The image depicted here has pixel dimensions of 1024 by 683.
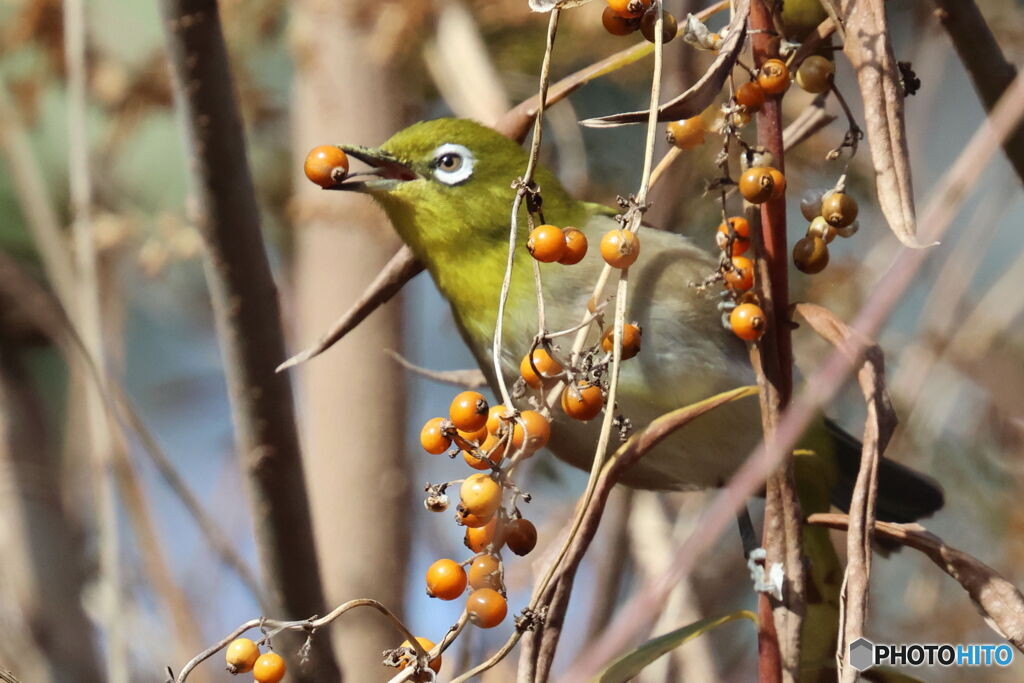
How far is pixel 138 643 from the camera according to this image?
8.23 feet

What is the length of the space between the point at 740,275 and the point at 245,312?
0.68 metres

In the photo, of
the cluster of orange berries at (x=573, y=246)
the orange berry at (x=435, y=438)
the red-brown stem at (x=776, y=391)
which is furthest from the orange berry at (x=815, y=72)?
the orange berry at (x=435, y=438)

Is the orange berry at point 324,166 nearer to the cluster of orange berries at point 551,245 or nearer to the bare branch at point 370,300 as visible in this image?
the bare branch at point 370,300

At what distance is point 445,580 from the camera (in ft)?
2.94

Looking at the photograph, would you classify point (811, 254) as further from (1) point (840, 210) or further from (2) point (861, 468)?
(2) point (861, 468)

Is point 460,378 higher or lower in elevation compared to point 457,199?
lower

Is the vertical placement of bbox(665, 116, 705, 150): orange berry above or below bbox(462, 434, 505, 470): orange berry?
above

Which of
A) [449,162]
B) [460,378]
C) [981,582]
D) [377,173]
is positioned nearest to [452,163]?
[449,162]

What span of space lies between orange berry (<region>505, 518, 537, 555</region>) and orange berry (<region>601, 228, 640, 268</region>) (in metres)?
0.22

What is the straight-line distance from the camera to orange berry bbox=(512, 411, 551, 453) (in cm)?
86

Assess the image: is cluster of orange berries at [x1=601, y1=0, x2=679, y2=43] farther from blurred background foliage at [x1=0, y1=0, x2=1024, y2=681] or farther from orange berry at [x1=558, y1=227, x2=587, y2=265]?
blurred background foliage at [x1=0, y1=0, x2=1024, y2=681]

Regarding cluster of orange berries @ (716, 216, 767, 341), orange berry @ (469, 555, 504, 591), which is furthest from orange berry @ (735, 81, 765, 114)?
orange berry @ (469, 555, 504, 591)

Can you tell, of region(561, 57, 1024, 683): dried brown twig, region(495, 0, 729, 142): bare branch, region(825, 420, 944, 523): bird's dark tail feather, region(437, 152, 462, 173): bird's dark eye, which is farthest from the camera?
region(825, 420, 944, 523): bird's dark tail feather

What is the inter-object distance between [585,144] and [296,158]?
31.1 inches
